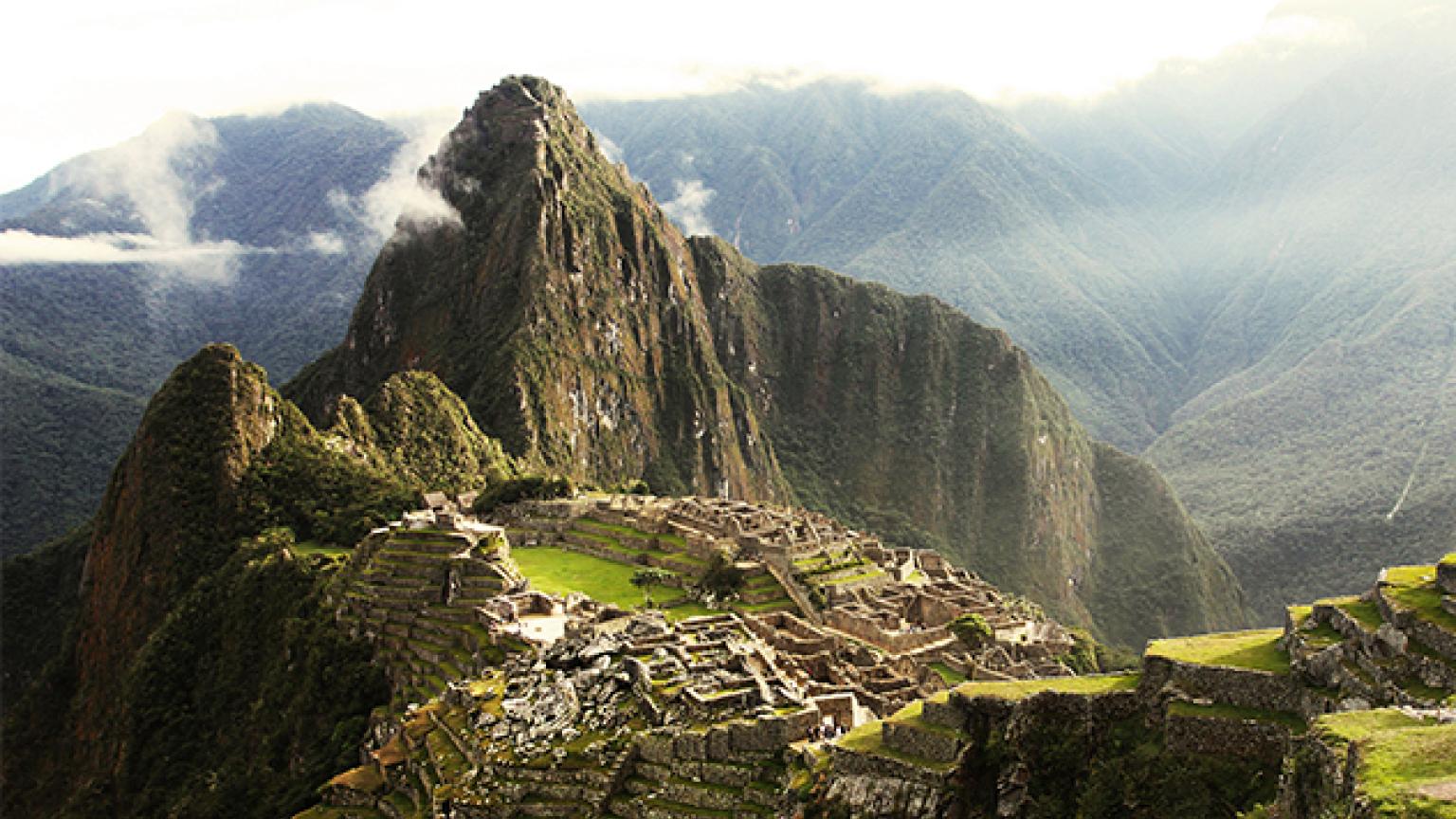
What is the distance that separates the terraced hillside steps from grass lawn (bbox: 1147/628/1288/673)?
2504cm

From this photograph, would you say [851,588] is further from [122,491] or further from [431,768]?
[122,491]

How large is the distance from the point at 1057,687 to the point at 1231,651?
2.91 m

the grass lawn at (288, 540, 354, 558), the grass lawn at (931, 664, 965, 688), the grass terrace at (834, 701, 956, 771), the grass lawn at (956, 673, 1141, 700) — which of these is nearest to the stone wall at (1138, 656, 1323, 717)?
the grass lawn at (956, 673, 1141, 700)

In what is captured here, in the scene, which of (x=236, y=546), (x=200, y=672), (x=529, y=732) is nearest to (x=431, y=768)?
(x=529, y=732)

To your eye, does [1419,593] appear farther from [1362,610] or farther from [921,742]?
[921,742]

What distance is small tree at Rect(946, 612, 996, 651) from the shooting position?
194 ft

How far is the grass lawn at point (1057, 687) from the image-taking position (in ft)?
61.5

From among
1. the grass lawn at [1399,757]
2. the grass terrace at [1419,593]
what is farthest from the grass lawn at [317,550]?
the grass lawn at [1399,757]

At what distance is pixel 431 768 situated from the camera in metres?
27.2

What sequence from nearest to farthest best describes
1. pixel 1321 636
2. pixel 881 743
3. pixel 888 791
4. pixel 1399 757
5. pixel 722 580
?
pixel 1399 757 → pixel 1321 636 → pixel 888 791 → pixel 881 743 → pixel 722 580

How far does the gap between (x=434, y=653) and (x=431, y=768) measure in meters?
15.6

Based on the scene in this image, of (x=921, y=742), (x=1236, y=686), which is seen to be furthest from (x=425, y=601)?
(x=1236, y=686)

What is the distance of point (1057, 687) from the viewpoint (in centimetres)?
1914

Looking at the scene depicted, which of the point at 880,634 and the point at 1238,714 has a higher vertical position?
the point at 1238,714
